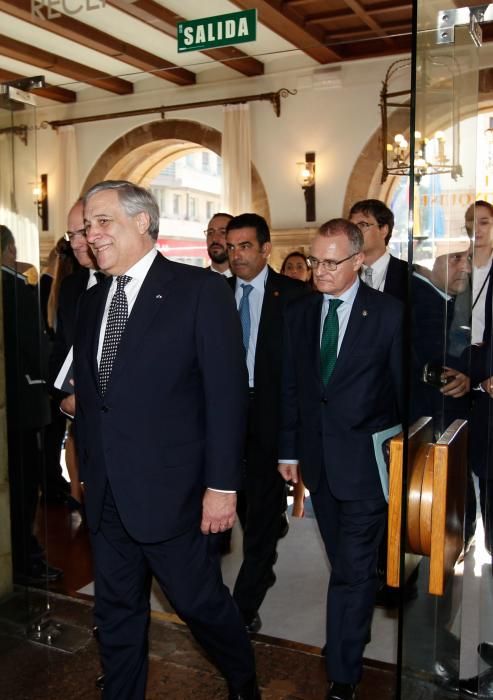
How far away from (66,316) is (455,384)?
1958 millimetres

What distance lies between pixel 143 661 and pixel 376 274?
194 cm

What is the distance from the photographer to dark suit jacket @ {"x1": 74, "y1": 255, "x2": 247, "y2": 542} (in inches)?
83.5

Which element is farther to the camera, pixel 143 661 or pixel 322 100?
pixel 322 100

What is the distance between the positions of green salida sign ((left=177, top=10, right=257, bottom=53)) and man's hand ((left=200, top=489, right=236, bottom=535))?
2.87m

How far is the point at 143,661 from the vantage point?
7.46ft

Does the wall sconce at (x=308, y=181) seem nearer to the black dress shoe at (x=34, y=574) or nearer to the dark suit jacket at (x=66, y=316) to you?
the dark suit jacket at (x=66, y=316)

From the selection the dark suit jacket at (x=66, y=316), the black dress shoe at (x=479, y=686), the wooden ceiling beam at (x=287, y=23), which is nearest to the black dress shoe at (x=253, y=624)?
the black dress shoe at (x=479, y=686)

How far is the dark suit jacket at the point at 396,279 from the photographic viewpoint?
10.8 ft

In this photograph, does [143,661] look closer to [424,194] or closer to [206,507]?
[206,507]

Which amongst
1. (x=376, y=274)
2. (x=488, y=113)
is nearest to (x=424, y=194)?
(x=376, y=274)

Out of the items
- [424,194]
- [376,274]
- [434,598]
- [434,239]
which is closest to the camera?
[424,194]

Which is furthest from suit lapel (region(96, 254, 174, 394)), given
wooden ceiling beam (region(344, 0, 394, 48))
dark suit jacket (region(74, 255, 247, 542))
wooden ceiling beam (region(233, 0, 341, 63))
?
wooden ceiling beam (region(344, 0, 394, 48))

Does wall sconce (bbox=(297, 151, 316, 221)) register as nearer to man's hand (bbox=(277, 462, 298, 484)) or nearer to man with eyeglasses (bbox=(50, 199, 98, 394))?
man with eyeglasses (bbox=(50, 199, 98, 394))

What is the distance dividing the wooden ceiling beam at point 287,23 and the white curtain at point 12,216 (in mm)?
3568
